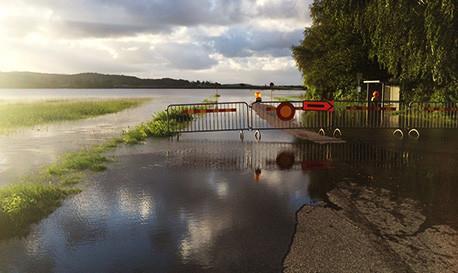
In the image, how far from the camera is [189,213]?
23.5 ft

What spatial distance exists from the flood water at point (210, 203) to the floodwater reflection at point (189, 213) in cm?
2

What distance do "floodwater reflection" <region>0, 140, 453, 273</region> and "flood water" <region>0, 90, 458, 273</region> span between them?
17mm

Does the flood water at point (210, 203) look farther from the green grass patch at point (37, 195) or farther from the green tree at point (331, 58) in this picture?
the green tree at point (331, 58)

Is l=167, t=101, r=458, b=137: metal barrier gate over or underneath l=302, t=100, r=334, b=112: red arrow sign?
underneath

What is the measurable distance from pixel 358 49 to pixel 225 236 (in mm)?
37656

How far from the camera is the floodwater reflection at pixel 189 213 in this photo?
528cm

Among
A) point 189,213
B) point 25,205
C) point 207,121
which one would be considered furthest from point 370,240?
point 207,121

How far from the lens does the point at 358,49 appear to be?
39.8 meters

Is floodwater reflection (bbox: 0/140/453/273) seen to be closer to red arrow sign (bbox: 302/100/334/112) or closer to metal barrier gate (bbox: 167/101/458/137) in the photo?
red arrow sign (bbox: 302/100/334/112)

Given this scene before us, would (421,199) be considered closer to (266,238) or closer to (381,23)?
(266,238)

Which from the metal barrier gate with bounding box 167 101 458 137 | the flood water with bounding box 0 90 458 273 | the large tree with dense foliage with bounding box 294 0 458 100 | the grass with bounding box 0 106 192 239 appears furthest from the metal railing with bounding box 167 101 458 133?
the grass with bounding box 0 106 192 239

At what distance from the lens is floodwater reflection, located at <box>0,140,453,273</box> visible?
208 inches

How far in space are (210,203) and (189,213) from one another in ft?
2.35

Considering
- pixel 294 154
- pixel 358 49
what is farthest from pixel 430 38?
pixel 358 49
